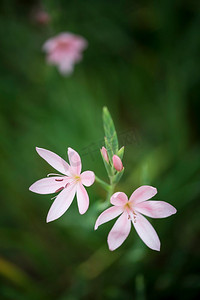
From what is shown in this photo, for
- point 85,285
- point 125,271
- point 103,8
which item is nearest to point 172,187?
point 125,271

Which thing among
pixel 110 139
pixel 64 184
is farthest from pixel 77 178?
pixel 110 139

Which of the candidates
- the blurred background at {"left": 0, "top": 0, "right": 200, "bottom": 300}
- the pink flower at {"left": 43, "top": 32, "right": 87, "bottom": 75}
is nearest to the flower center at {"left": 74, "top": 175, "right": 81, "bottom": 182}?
the blurred background at {"left": 0, "top": 0, "right": 200, "bottom": 300}

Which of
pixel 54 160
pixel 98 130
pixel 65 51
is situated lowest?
pixel 54 160

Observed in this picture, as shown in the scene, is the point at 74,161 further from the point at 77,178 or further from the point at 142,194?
the point at 142,194

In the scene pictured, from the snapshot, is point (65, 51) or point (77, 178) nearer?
point (77, 178)

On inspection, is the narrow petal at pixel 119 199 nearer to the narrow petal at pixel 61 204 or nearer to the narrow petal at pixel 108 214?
the narrow petal at pixel 108 214

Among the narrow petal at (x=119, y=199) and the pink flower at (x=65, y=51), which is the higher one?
the pink flower at (x=65, y=51)

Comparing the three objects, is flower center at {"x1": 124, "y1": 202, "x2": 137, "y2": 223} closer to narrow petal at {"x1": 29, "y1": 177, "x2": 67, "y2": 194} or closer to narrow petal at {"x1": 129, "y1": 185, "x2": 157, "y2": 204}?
narrow petal at {"x1": 129, "y1": 185, "x2": 157, "y2": 204}

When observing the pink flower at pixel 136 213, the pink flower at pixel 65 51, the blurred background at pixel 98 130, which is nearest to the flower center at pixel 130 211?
the pink flower at pixel 136 213
